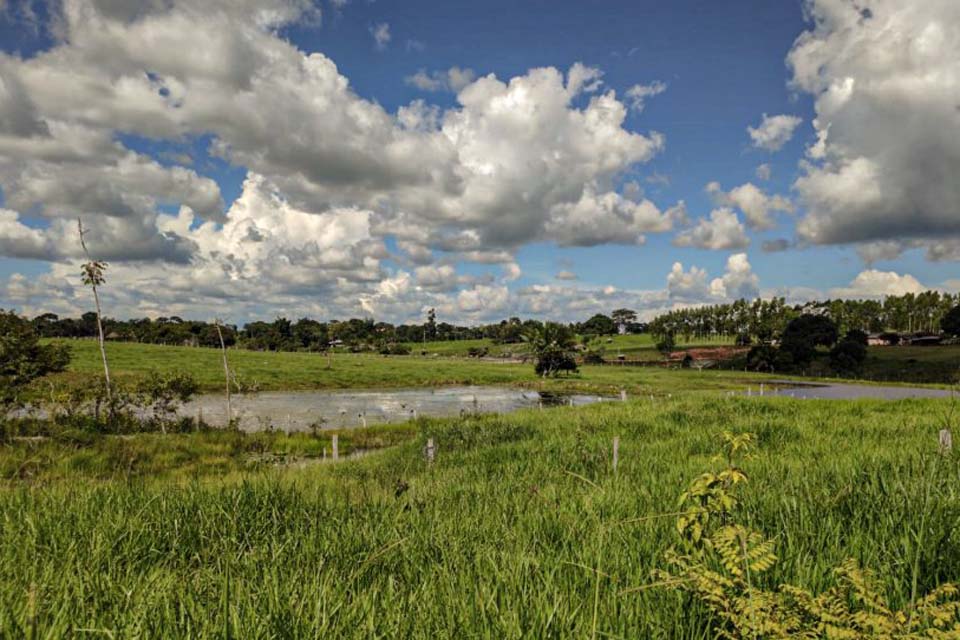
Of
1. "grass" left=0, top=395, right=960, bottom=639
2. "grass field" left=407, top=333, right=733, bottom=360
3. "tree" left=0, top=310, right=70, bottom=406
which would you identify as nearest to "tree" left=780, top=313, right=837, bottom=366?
"grass field" left=407, top=333, right=733, bottom=360

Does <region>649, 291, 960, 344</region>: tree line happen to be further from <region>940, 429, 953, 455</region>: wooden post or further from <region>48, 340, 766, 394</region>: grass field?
<region>940, 429, 953, 455</region>: wooden post

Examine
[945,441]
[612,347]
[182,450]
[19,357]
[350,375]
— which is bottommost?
[612,347]

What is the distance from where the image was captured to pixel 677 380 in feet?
246

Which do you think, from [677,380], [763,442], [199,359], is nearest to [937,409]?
[763,442]

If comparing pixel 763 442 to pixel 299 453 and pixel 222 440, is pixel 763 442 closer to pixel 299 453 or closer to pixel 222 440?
pixel 299 453

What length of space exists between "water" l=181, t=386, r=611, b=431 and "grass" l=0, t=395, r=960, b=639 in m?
29.7

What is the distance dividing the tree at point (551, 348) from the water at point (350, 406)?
13.8 m

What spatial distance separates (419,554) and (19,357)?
119 feet

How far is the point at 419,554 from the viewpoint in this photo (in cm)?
384

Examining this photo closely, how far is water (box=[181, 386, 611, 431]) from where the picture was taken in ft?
128

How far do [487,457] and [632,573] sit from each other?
10257 mm

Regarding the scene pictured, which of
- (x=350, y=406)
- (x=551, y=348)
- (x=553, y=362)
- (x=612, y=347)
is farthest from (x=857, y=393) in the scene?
(x=612, y=347)

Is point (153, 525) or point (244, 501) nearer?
point (153, 525)

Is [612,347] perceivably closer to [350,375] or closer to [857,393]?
[350,375]
